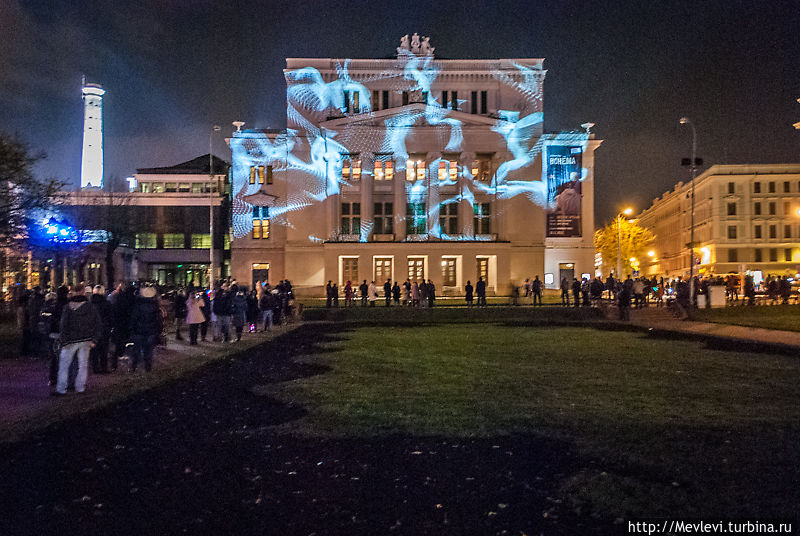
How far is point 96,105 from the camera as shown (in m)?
97.2

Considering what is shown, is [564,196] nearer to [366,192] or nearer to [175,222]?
[366,192]

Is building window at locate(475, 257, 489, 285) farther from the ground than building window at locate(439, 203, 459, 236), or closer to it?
closer to it

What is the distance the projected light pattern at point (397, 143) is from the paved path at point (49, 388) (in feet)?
132

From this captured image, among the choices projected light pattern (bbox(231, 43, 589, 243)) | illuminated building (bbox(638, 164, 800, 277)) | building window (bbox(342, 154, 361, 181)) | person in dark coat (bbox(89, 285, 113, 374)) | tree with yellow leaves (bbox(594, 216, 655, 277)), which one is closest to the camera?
person in dark coat (bbox(89, 285, 113, 374))

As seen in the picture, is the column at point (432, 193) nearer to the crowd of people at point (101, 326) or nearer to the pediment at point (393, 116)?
the pediment at point (393, 116)

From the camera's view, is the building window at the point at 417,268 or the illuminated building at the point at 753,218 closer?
the building window at the point at 417,268

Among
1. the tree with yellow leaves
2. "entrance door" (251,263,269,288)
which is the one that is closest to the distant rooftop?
"entrance door" (251,263,269,288)

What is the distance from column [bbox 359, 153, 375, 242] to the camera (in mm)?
57156

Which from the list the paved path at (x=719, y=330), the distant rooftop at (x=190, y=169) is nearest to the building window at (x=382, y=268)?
the paved path at (x=719, y=330)

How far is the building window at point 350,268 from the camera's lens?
56.6 meters

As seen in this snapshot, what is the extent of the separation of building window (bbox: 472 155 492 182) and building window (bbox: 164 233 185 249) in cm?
3392

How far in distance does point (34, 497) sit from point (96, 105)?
104 meters

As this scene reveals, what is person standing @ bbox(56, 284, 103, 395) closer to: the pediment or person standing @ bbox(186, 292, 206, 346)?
person standing @ bbox(186, 292, 206, 346)

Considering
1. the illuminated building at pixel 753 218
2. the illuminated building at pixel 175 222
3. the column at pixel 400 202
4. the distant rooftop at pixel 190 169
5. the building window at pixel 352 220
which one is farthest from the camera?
the illuminated building at pixel 753 218
